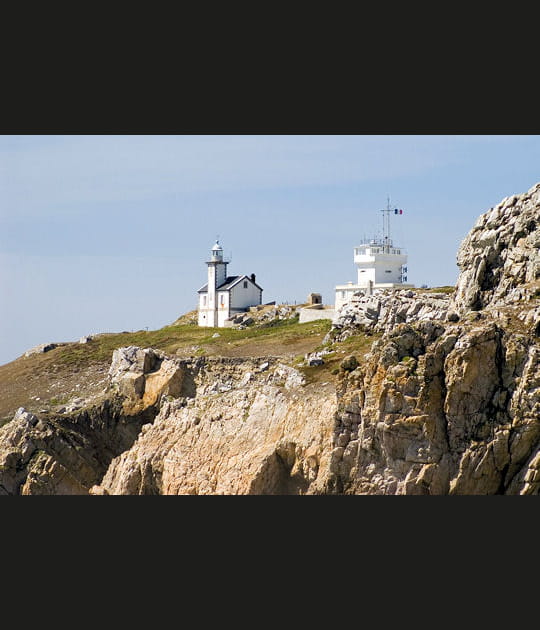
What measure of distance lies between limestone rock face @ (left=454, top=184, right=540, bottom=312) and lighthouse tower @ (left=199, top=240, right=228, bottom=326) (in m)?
47.6

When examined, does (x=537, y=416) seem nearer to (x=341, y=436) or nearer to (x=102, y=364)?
(x=341, y=436)

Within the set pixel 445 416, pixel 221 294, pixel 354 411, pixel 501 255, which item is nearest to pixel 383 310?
pixel 501 255

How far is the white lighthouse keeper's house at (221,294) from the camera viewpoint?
105062 millimetres

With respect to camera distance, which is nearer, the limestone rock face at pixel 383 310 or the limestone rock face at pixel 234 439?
the limestone rock face at pixel 234 439

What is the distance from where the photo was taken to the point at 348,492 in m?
53.7

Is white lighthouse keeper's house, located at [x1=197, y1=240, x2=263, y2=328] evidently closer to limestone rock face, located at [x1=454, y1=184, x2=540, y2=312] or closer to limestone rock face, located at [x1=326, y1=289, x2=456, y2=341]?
limestone rock face, located at [x1=326, y1=289, x2=456, y2=341]

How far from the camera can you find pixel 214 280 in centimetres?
10662

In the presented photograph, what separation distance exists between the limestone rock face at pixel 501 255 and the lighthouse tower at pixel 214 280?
4761cm

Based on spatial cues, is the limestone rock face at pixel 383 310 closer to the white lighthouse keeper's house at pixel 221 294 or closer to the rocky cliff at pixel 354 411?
the rocky cliff at pixel 354 411

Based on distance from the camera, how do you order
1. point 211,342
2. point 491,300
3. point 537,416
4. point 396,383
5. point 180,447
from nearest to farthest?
point 537,416 → point 396,383 → point 491,300 → point 180,447 → point 211,342

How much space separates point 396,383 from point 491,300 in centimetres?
741

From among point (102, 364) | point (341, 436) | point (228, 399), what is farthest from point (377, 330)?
point (102, 364)

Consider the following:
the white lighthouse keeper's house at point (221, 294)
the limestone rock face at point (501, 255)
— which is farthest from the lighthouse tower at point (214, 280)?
the limestone rock face at point (501, 255)

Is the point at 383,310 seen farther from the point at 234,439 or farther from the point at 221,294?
the point at 221,294
